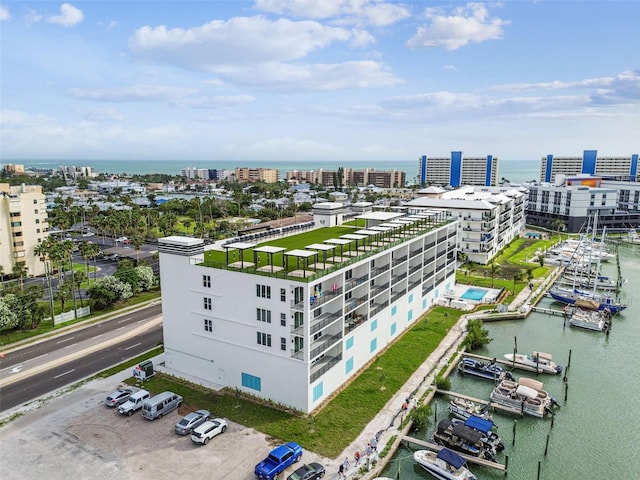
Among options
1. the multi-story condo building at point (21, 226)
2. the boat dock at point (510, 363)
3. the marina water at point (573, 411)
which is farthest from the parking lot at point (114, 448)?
the multi-story condo building at point (21, 226)

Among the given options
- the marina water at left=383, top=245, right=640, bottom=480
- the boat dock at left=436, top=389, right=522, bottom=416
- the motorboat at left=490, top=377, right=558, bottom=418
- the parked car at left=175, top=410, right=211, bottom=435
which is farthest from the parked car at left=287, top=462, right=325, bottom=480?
the motorboat at left=490, top=377, right=558, bottom=418

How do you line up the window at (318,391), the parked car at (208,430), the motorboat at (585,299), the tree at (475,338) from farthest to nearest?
the motorboat at (585,299) < the tree at (475,338) < the window at (318,391) < the parked car at (208,430)

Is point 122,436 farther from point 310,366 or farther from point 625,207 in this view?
point 625,207

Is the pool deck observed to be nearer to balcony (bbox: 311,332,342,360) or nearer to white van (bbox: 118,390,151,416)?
balcony (bbox: 311,332,342,360)

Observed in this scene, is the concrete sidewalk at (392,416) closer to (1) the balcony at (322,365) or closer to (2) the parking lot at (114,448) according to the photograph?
(2) the parking lot at (114,448)

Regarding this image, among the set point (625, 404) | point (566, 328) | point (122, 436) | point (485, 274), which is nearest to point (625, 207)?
point (485, 274)

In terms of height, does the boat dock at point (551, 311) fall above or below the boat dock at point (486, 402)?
below

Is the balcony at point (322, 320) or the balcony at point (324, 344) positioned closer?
the balcony at point (322, 320)
